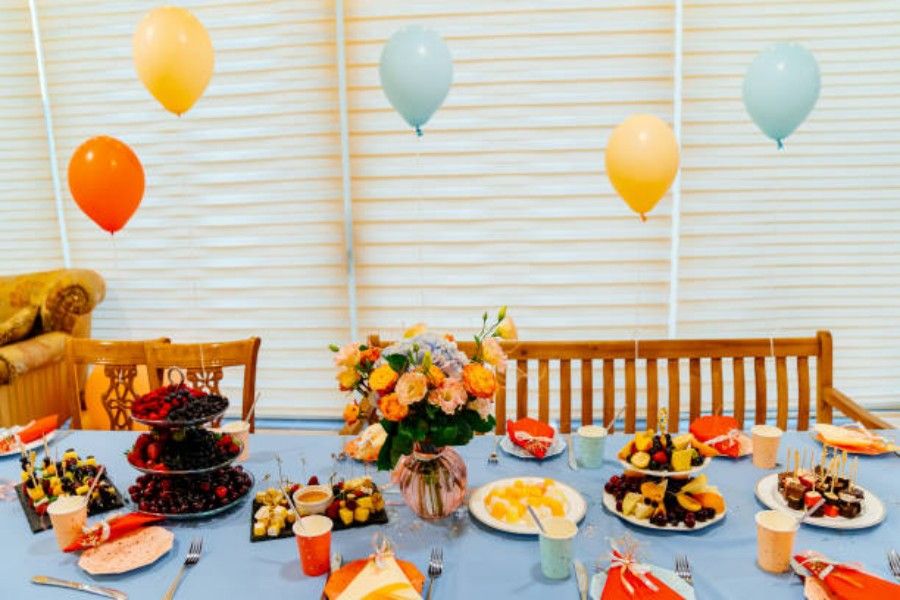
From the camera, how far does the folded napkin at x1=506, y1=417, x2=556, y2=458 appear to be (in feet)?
5.36

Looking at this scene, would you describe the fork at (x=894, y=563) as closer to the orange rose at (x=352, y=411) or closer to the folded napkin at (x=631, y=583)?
the folded napkin at (x=631, y=583)

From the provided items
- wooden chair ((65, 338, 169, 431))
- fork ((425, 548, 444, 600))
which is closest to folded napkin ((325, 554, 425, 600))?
fork ((425, 548, 444, 600))

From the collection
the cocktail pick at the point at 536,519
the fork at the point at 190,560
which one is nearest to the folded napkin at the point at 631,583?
the cocktail pick at the point at 536,519

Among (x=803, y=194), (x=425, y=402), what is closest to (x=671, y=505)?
(x=425, y=402)

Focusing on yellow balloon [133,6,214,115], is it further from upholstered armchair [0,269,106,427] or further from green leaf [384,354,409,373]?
green leaf [384,354,409,373]

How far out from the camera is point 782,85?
2258 millimetres

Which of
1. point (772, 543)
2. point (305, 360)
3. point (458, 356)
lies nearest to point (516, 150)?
point (305, 360)

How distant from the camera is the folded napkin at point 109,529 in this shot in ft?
4.09

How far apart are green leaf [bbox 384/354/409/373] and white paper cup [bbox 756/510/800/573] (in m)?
0.69

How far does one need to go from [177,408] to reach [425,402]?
54 cm

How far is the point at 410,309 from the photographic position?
3473 millimetres

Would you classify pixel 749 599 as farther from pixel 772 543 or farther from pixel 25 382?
pixel 25 382

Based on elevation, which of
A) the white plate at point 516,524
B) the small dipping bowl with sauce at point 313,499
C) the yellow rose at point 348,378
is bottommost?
the white plate at point 516,524

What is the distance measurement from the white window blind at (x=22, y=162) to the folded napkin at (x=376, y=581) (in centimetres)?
337
